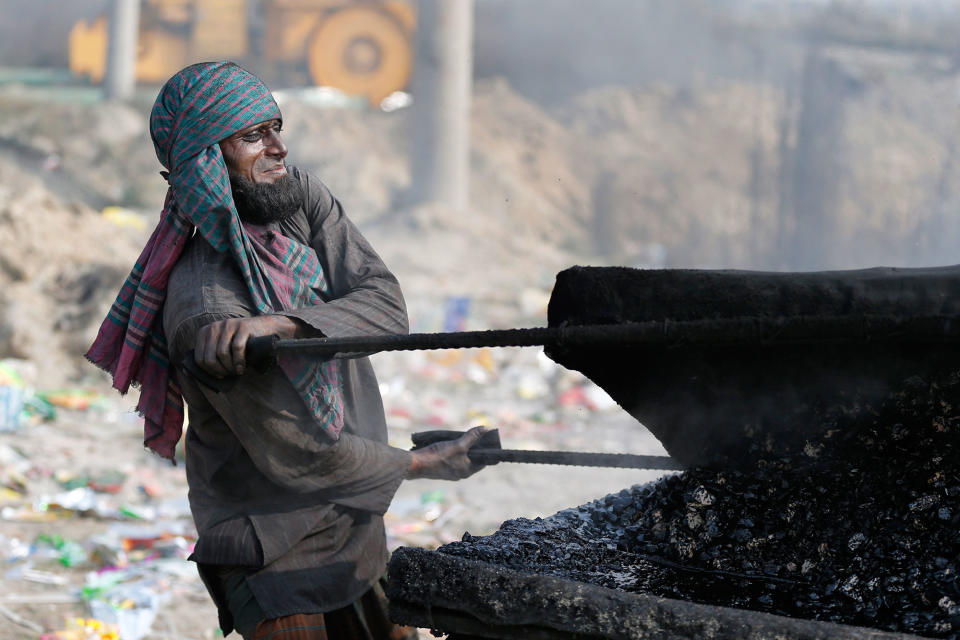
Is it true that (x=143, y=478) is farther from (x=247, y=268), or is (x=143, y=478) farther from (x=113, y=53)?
(x=113, y=53)

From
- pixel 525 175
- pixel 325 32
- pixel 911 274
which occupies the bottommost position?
pixel 525 175

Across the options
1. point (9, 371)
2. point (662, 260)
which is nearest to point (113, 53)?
point (662, 260)

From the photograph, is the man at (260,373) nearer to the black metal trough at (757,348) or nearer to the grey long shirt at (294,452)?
the grey long shirt at (294,452)

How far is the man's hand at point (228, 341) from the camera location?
2301 mm

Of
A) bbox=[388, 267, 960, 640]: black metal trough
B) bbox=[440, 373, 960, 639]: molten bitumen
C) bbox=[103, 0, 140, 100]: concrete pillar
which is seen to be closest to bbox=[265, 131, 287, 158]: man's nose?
bbox=[388, 267, 960, 640]: black metal trough

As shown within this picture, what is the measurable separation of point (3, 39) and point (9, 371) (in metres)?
16.7

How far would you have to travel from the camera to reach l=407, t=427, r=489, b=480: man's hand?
276 cm

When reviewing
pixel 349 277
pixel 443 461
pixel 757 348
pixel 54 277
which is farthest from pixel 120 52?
pixel 757 348

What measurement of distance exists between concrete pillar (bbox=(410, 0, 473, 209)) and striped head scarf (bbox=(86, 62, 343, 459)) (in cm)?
1411

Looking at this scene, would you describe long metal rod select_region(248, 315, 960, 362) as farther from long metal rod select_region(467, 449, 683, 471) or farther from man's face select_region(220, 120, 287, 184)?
man's face select_region(220, 120, 287, 184)

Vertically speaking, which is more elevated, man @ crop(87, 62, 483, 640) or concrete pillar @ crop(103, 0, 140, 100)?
concrete pillar @ crop(103, 0, 140, 100)

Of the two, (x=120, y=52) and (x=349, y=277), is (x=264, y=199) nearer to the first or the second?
(x=349, y=277)

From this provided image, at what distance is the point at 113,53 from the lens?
18078 mm

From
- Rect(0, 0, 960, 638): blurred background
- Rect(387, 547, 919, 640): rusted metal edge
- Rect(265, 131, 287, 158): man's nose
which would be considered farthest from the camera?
Rect(0, 0, 960, 638): blurred background
